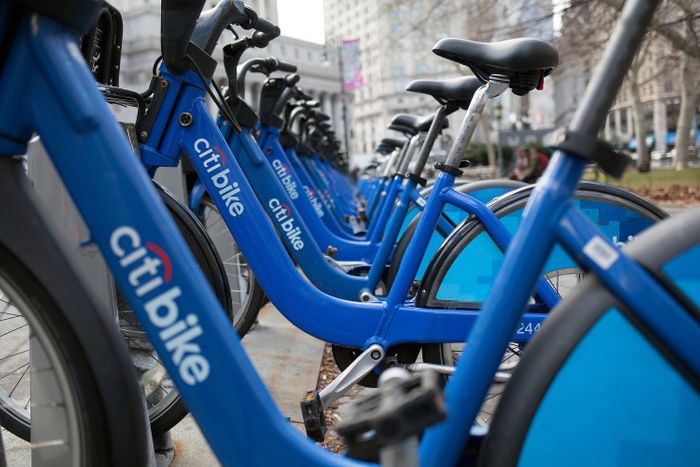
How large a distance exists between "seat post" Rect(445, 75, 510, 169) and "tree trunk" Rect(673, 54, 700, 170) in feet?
47.4

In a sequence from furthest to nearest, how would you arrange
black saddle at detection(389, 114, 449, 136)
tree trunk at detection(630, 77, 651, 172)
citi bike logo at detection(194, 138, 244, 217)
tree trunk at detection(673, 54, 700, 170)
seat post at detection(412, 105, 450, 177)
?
tree trunk at detection(630, 77, 651, 172)
tree trunk at detection(673, 54, 700, 170)
black saddle at detection(389, 114, 449, 136)
seat post at detection(412, 105, 450, 177)
citi bike logo at detection(194, 138, 244, 217)

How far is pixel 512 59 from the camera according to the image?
204 cm

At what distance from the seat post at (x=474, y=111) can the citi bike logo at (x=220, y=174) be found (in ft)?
2.63

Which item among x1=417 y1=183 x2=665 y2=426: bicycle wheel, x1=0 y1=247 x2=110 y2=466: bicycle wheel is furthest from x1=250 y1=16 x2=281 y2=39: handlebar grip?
x1=0 y1=247 x2=110 y2=466: bicycle wheel

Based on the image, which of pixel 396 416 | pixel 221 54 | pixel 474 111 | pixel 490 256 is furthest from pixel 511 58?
A: pixel 221 54

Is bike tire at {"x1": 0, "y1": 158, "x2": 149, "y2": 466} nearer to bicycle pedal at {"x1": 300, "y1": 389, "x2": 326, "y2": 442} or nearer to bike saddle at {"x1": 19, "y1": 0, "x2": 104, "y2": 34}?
bike saddle at {"x1": 19, "y1": 0, "x2": 104, "y2": 34}

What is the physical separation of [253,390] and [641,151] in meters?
24.5

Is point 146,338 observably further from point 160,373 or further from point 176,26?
point 176,26

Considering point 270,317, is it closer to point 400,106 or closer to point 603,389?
point 603,389

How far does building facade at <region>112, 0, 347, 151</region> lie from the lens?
20047mm

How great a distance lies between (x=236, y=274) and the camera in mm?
3828

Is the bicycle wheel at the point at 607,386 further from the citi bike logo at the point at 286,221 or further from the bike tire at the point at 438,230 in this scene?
the citi bike logo at the point at 286,221

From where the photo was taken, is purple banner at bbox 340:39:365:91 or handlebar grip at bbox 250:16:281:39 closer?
handlebar grip at bbox 250:16:281:39

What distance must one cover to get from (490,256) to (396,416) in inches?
59.0
